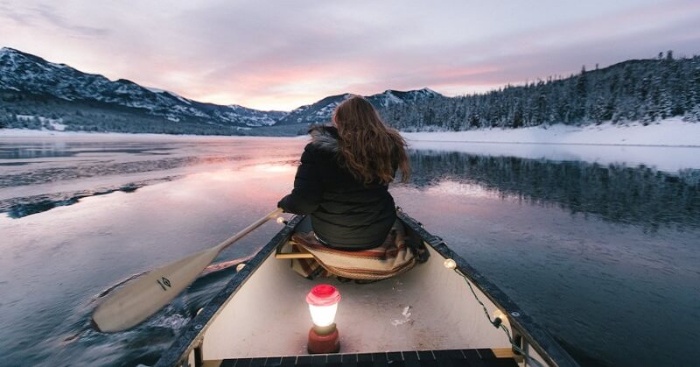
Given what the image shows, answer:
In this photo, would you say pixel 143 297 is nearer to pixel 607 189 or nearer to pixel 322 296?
pixel 322 296

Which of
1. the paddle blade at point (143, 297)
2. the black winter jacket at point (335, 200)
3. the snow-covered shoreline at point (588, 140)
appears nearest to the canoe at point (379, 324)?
the paddle blade at point (143, 297)

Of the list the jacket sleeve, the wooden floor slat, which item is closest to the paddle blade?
the wooden floor slat

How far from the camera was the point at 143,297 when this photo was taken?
3289 mm

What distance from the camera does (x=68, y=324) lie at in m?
5.07

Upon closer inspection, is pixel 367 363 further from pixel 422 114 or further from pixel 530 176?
pixel 422 114

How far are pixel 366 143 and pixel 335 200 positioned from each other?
66 cm

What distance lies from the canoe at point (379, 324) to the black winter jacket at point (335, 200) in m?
0.72

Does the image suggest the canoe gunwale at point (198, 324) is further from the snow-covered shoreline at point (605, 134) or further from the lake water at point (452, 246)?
the snow-covered shoreline at point (605, 134)

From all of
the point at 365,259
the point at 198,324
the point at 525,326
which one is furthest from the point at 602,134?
the point at 198,324

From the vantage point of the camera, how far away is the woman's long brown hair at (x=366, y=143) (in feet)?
11.4

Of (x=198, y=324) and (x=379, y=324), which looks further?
(x=379, y=324)

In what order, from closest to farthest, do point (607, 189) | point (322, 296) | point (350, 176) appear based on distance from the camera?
point (322, 296) → point (350, 176) → point (607, 189)

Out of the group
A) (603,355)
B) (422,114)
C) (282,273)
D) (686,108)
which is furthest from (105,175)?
(422,114)

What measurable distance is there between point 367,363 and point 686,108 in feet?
234
